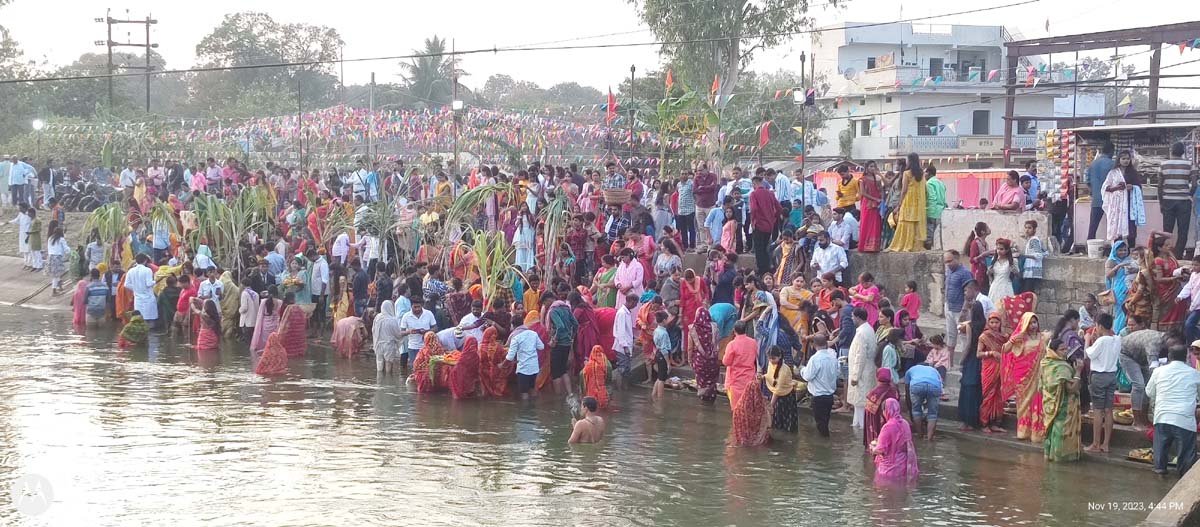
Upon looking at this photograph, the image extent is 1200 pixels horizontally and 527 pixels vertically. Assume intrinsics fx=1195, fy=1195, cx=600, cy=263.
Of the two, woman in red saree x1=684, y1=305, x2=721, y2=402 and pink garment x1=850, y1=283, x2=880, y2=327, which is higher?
pink garment x1=850, y1=283, x2=880, y2=327

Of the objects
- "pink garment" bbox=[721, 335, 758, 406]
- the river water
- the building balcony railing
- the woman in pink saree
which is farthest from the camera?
the building balcony railing

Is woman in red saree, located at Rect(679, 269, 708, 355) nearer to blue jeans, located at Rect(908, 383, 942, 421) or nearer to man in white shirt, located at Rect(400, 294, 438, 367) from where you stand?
man in white shirt, located at Rect(400, 294, 438, 367)

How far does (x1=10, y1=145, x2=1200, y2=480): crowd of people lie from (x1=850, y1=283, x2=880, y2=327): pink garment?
28 mm

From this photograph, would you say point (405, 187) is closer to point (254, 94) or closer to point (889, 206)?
point (889, 206)

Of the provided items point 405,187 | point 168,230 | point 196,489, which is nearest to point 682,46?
point 405,187

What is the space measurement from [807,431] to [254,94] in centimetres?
3996

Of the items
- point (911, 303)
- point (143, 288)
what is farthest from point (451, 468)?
point (143, 288)

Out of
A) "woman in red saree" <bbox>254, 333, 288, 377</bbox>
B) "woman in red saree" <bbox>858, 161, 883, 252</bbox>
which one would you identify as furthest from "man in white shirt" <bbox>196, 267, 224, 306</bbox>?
"woman in red saree" <bbox>858, 161, 883, 252</bbox>

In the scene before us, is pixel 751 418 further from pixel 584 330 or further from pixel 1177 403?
pixel 1177 403

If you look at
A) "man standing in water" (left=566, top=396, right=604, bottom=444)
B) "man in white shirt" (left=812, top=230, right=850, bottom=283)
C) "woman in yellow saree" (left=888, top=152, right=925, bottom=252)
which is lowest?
"man standing in water" (left=566, top=396, right=604, bottom=444)

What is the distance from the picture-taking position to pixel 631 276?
15.4 metres

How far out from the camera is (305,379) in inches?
604

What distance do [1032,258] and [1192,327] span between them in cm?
262

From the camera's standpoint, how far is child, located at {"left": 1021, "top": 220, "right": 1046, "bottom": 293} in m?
13.9
